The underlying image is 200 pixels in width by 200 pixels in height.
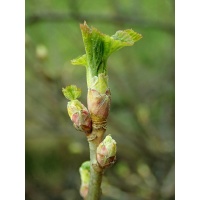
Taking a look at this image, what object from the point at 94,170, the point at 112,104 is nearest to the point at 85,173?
the point at 94,170

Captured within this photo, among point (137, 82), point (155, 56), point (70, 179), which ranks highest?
point (155, 56)

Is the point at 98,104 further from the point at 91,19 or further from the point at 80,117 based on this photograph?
the point at 91,19

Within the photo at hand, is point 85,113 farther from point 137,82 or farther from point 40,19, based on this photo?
point 137,82

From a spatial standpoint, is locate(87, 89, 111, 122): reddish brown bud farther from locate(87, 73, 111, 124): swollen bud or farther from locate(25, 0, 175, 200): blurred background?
locate(25, 0, 175, 200): blurred background

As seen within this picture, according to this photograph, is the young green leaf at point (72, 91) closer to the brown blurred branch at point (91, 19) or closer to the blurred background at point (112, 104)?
the blurred background at point (112, 104)

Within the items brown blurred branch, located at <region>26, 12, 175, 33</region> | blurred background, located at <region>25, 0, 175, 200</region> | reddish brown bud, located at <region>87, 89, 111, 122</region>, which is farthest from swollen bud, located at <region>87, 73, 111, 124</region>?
brown blurred branch, located at <region>26, 12, 175, 33</region>
